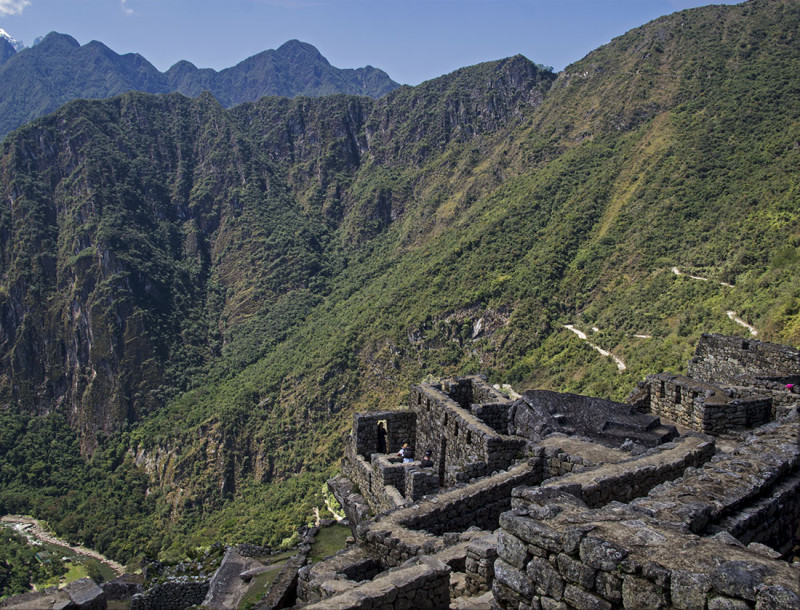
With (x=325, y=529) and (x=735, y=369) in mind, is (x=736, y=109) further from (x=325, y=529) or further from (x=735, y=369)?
(x=325, y=529)

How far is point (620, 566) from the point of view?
12.6ft

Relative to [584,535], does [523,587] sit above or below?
below

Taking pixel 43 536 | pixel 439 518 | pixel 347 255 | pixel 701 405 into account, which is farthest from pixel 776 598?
pixel 347 255

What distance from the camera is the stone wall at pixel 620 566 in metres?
3.38

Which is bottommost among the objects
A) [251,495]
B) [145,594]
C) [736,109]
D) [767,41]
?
[251,495]

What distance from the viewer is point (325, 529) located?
12.3 meters

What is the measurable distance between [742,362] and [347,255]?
13481 centimetres

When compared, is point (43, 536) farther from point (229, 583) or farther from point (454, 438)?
point (454, 438)

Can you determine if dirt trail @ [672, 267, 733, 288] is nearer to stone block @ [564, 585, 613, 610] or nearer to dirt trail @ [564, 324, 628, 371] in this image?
dirt trail @ [564, 324, 628, 371]

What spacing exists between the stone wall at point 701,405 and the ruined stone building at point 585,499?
0.03m

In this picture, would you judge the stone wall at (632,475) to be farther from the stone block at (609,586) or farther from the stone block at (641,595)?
the stone block at (641,595)

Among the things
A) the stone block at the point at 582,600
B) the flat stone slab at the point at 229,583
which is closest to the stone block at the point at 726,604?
the stone block at the point at 582,600

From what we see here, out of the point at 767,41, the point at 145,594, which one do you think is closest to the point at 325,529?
the point at 145,594

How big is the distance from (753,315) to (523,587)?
29.1 m
